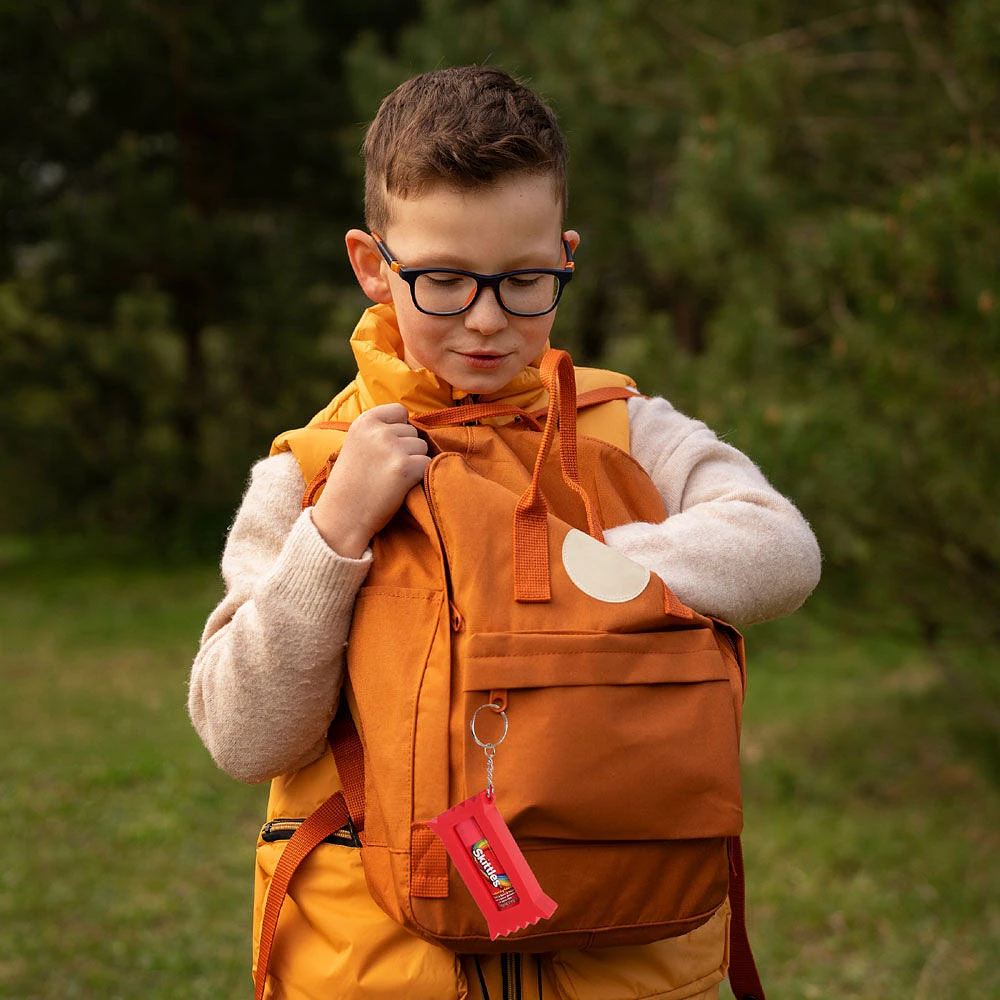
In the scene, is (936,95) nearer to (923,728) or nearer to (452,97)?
(923,728)

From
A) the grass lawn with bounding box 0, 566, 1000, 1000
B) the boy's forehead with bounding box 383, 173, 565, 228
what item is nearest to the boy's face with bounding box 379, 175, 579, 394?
the boy's forehead with bounding box 383, 173, 565, 228

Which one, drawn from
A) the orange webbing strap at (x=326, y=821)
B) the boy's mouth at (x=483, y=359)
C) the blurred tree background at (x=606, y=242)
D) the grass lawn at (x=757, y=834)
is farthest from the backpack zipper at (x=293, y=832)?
the blurred tree background at (x=606, y=242)

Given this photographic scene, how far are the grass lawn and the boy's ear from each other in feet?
8.93

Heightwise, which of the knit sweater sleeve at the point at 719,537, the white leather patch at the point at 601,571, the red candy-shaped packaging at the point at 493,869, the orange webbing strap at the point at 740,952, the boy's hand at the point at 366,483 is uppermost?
the boy's hand at the point at 366,483

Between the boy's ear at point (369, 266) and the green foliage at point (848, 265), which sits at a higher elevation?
the boy's ear at point (369, 266)

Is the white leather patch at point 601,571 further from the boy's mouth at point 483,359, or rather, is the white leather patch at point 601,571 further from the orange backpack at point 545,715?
the boy's mouth at point 483,359

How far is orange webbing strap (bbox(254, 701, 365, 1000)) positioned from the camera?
1547 mm

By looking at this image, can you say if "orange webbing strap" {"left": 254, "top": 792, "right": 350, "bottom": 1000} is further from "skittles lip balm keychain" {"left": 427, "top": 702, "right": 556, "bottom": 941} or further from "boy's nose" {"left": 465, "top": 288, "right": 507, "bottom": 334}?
"boy's nose" {"left": 465, "top": 288, "right": 507, "bottom": 334}

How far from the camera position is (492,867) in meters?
1.33

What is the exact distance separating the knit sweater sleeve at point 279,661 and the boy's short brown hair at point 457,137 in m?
0.43

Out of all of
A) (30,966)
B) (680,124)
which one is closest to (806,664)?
(680,124)

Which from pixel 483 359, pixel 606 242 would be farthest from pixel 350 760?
pixel 606 242

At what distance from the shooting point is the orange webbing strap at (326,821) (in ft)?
5.08

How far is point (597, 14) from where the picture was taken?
5516mm
